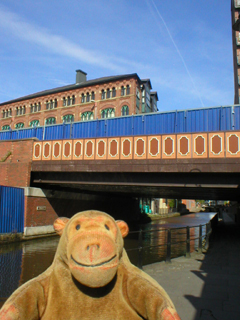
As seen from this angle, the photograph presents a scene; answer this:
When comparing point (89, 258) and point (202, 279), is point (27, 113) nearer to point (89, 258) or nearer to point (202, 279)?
point (202, 279)

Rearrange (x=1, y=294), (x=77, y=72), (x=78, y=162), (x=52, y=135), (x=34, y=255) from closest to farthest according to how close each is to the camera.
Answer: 1. (x=1, y=294)
2. (x=34, y=255)
3. (x=78, y=162)
4. (x=52, y=135)
5. (x=77, y=72)

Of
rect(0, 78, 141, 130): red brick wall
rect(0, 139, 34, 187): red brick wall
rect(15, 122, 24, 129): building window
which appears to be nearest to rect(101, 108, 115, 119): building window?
rect(0, 78, 141, 130): red brick wall

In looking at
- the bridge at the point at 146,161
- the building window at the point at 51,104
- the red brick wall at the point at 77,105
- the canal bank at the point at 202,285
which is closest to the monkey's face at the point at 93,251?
the canal bank at the point at 202,285

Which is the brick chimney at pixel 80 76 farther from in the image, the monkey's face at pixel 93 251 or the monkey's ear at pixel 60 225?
the monkey's face at pixel 93 251

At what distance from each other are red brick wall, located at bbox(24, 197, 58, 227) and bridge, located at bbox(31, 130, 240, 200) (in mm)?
1332

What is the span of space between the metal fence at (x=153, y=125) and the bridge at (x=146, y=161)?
1095mm

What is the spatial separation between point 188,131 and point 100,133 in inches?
211

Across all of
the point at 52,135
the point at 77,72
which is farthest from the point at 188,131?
the point at 77,72

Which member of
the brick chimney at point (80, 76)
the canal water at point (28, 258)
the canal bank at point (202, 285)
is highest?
the brick chimney at point (80, 76)

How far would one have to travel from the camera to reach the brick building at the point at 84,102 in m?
39.1

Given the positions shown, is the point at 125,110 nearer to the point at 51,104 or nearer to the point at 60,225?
the point at 51,104

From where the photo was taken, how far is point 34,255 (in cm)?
1293

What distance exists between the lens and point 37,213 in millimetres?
18297

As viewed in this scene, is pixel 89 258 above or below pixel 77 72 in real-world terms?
below
